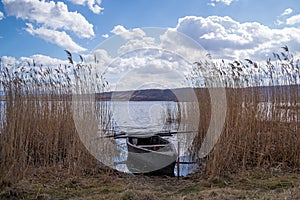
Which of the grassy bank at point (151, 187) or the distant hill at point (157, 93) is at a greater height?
the distant hill at point (157, 93)

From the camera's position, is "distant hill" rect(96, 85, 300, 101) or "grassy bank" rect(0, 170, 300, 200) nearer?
"grassy bank" rect(0, 170, 300, 200)

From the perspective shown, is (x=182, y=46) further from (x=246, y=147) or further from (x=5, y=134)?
(x=5, y=134)

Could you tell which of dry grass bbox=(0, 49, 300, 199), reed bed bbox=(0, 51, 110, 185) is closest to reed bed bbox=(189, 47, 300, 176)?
dry grass bbox=(0, 49, 300, 199)

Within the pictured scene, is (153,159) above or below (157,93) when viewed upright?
below

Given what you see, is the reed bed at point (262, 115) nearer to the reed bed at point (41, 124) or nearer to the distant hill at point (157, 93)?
the distant hill at point (157, 93)

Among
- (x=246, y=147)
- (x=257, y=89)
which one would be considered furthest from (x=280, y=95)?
(x=246, y=147)

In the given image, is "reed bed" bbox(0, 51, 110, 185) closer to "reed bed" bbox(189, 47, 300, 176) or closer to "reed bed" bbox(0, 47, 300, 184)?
"reed bed" bbox(0, 47, 300, 184)

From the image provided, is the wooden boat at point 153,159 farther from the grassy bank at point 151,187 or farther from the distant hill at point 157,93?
the distant hill at point 157,93

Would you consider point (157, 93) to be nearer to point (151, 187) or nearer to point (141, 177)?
point (141, 177)

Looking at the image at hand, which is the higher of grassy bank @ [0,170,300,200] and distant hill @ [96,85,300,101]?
distant hill @ [96,85,300,101]

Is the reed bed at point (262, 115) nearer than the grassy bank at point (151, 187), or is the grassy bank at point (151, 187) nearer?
the grassy bank at point (151, 187)

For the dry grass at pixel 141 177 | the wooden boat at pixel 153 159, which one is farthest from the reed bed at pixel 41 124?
the wooden boat at pixel 153 159

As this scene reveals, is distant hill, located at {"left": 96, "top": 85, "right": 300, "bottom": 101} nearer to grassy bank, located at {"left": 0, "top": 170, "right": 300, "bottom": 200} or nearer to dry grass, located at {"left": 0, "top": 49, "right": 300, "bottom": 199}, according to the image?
dry grass, located at {"left": 0, "top": 49, "right": 300, "bottom": 199}

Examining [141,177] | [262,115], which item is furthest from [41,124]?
[262,115]
